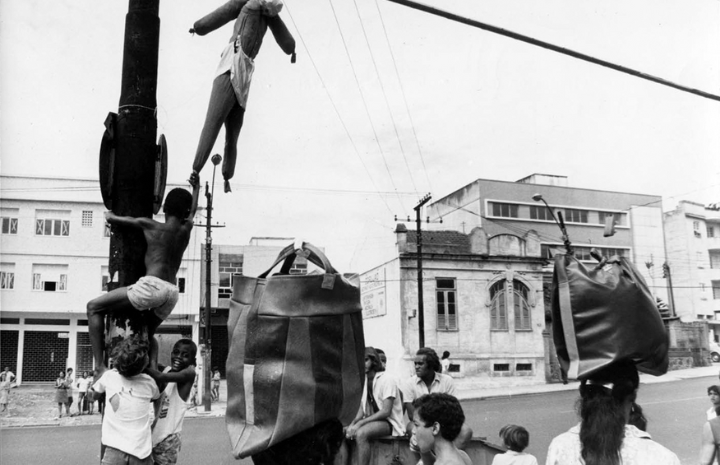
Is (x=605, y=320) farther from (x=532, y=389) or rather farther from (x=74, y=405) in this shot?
(x=74, y=405)

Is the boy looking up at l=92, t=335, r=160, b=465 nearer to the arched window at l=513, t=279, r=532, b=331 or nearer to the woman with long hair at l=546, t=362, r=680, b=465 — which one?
the woman with long hair at l=546, t=362, r=680, b=465

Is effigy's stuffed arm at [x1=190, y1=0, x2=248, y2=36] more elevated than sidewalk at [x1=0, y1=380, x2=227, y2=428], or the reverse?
effigy's stuffed arm at [x1=190, y1=0, x2=248, y2=36]

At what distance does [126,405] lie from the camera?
10.8ft

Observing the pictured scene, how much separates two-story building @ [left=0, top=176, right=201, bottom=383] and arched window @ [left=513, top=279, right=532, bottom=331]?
732 inches

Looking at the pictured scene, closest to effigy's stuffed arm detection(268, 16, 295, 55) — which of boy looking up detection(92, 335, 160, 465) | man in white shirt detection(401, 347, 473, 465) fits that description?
boy looking up detection(92, 335, 160, 465)

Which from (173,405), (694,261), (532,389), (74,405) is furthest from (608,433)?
(694,261)

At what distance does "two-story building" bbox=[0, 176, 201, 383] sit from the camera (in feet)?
113

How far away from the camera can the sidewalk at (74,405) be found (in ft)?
72.9

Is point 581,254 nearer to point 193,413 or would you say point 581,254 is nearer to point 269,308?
point 193,413

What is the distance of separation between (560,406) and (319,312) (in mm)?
20451

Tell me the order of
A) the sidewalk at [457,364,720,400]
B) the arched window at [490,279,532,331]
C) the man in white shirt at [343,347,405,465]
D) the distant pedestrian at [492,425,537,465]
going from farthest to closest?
1. the arched window at [490,279,532,331]
2. the sidewalk at [457,364,720,400]
3. the man in white shirt at [343,347,405,465]
4. the distant pedestrian at [492,425,537,465]

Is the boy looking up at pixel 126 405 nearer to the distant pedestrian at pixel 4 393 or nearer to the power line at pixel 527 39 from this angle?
the power line at pixel 527 39

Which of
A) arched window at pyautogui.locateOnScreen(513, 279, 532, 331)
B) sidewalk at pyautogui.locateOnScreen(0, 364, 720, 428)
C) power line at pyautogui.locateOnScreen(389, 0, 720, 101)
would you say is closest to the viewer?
power line at pyautogui.locateOnScreen(389, 0, 720, 101)

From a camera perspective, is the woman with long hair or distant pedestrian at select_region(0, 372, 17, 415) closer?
the woman with long hair
